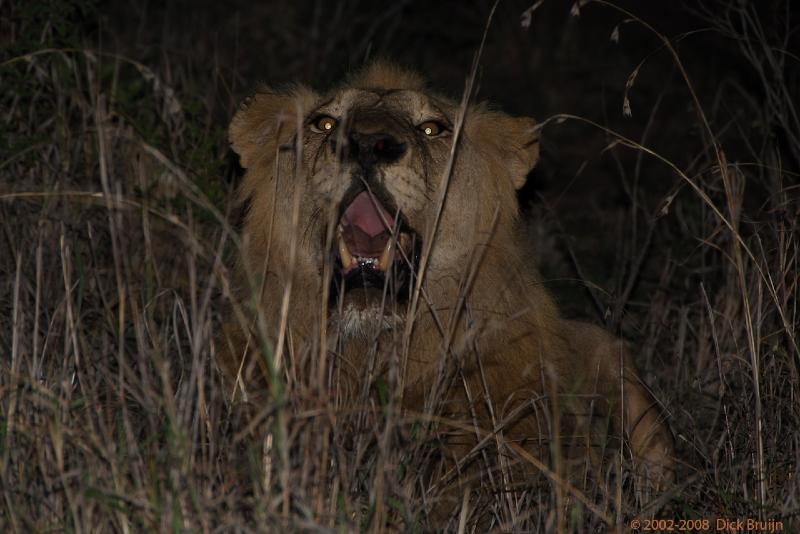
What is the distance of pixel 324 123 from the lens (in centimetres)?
432

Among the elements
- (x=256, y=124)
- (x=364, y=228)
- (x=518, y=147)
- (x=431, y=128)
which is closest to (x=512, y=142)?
(x=518, y=147)

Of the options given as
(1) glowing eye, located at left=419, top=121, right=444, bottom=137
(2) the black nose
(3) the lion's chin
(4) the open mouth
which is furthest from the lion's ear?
(3) the lion's chin

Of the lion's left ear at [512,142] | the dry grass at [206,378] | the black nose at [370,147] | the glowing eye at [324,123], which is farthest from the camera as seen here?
the lion's left ear at [512,142]

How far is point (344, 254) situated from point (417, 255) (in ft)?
0.92

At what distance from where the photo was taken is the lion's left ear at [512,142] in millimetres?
4469

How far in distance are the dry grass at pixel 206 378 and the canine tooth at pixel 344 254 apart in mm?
396

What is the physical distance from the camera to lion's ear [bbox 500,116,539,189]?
447 centimetres

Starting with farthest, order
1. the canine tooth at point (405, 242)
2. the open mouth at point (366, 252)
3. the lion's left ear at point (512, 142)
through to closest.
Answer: the lion's left ear at point (512, 142), the canine tooth at point (405, 242), the open mouth at point (366, 252)

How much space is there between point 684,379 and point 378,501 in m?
2.53

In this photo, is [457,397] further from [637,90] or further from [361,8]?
[361,8]

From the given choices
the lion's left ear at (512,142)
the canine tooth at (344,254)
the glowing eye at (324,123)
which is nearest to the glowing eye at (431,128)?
the lion's left ear at (512,142)

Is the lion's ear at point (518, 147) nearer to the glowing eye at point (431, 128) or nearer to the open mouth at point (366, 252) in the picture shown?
the glowing eye at point (431, 128)

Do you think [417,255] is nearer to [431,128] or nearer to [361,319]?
[361,319]

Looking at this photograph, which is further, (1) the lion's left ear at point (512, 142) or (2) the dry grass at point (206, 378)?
(1) the lion's left ear at point (512, 142)
